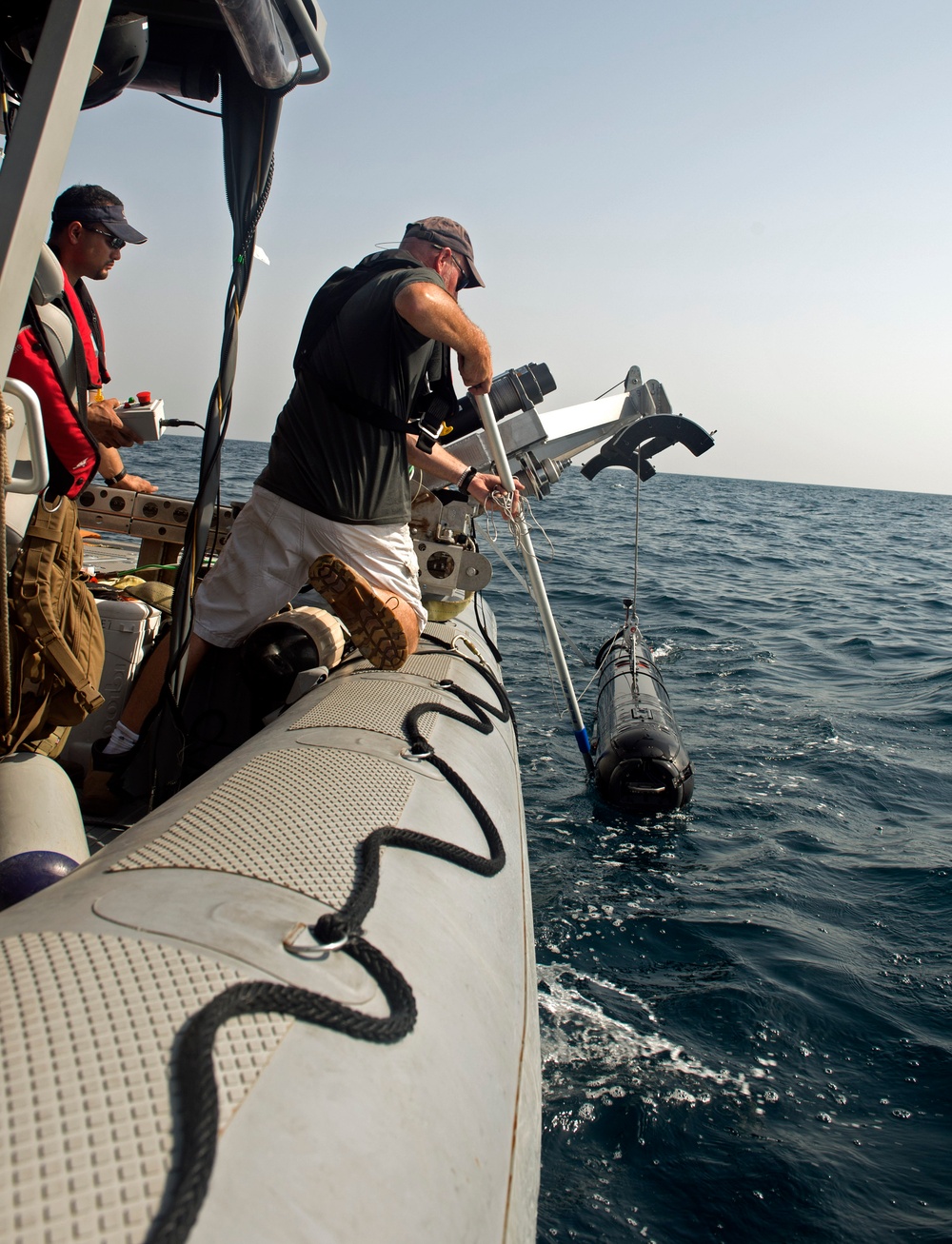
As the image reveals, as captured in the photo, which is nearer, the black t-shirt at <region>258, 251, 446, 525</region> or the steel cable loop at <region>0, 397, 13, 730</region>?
the steel cable loop at <region>0, 397, 13, 730</region>

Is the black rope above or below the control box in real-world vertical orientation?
below

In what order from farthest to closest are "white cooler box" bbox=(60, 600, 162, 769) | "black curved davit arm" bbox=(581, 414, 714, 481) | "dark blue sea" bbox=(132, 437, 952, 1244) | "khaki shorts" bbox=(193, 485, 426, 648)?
1. "black curved davit arm" bbox=(581, 414, 714, 481)
2. "white cooler box" bbox=(60, 600, 162, 769)
3. "khaki shorts" bbox=(193, 485, 426, 648)
4. "dark blue sea" bbox=(132, 437, 952, 1244)

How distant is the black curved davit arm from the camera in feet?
17.7

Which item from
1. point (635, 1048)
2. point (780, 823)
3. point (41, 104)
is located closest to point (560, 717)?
point (780, 823)

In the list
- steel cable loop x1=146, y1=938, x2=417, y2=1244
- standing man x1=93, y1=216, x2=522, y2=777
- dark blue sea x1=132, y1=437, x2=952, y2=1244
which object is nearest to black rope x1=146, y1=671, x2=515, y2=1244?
steel cable loop x1=146, y1=938, x2=417, y2=1244

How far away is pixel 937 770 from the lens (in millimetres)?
5660

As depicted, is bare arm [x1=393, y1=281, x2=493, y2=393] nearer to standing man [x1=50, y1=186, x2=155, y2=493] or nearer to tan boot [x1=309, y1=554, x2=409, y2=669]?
tan boot [x1=309, y1=554, x2=409, y2=669]

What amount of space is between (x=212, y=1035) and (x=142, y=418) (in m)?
2.27

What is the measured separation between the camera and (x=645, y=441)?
18.1 feet

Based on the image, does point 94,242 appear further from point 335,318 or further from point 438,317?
point 438,317

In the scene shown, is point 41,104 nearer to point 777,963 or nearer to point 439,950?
point 439,950

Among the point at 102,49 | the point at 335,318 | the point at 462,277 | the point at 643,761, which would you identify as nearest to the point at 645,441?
the point at 643,761

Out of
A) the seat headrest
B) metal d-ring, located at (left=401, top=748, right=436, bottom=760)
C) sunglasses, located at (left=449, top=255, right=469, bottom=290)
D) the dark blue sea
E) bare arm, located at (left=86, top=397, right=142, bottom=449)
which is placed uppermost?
sunglasses, located at (left=449, top=255, right=469, bottom=290)

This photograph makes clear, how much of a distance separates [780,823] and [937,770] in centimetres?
157
